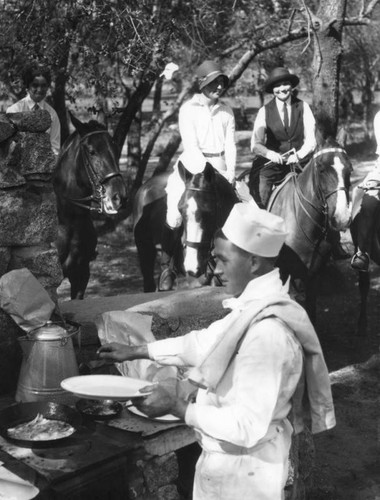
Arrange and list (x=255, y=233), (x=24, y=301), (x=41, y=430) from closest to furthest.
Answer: (x=255, y=233) → (x=41, y=430) → (x=24, y=301)

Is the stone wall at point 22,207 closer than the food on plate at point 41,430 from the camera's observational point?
No

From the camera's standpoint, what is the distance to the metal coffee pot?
4910 millimetres

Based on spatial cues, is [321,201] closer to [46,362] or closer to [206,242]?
[206,242]

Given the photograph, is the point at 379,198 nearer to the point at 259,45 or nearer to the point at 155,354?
the point at 259,45

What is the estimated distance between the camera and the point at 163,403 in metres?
3.15

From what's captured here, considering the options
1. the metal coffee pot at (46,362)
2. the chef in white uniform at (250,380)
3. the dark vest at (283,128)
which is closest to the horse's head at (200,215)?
the dark vest at (283,128)

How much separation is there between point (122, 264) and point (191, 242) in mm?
4805

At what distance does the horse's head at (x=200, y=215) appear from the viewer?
8422 millimetres

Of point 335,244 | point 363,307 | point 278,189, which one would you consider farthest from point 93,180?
point 363,307

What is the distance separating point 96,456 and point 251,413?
1.51m

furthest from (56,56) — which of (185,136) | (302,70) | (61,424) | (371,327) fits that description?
(302,70)

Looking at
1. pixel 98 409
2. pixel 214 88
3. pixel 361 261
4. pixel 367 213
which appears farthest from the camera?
pixel 361 261

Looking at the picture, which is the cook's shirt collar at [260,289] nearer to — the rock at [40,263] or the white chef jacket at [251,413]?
the white chef jacket at [251,413]

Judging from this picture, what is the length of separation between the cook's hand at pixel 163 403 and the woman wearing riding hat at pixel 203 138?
19.2ft
